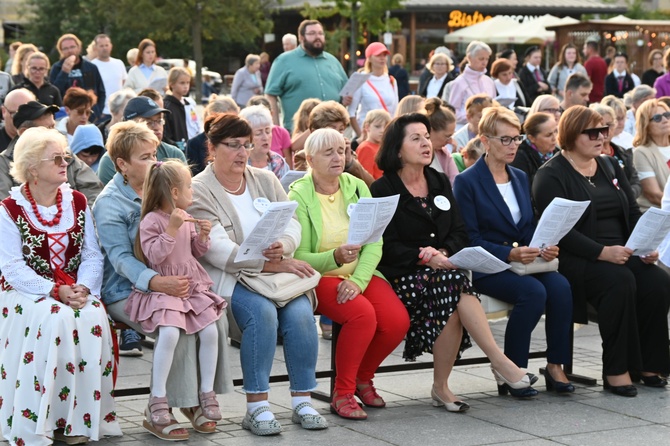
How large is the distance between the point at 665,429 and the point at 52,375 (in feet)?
10.5

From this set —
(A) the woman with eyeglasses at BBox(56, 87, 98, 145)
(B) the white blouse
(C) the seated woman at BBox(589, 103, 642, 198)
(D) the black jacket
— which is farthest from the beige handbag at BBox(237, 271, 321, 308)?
(D) the black jacket

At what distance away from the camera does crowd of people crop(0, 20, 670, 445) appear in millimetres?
6020

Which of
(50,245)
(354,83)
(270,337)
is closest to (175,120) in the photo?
(354,83)

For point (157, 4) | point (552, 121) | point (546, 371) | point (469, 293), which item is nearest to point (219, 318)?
point (469, 293)

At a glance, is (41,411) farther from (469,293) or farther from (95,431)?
(469,293)

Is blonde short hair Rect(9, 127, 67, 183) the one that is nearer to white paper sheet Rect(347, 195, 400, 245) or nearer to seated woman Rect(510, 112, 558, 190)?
white paper sheet Rect(347, 195, 400, 245)

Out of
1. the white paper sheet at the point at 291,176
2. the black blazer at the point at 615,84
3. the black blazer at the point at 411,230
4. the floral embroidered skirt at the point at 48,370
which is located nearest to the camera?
the floral embroidered skirt at the point at 48,370

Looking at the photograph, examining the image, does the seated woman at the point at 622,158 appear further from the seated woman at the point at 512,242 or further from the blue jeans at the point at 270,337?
the blue jeans at the point at 270,337

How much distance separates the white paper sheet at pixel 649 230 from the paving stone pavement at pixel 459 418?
0.89 m

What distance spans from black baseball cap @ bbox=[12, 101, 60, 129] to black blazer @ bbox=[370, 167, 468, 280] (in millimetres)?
2485

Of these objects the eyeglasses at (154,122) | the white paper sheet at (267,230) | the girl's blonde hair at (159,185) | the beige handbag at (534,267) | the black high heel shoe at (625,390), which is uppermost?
the eyeglasses at (154,122)

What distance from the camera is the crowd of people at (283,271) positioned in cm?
602

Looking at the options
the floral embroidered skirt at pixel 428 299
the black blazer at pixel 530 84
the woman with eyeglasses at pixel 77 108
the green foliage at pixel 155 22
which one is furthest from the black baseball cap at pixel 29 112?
the green foliage at pixel 155 22

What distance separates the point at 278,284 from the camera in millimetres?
6395
